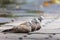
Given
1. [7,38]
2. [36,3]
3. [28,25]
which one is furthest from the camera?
[36,3]

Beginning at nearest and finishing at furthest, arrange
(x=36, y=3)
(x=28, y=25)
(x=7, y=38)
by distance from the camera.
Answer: (x=7, y=38) < (x=28, y=25) < (x=36, y=3)

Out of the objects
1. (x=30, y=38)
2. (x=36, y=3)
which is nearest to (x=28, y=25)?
(x=30, y=38)

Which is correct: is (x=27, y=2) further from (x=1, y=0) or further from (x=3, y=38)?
(x=3, y=38)

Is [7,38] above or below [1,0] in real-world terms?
below

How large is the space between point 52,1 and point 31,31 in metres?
15.2

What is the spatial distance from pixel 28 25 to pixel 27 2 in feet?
49.1

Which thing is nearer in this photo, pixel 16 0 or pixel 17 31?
pixel 17 31

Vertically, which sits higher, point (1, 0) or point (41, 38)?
point (1, 0)

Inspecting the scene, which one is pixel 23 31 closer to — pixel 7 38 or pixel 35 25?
pixel 35 25

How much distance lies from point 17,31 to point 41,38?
604mm

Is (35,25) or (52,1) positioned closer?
(35,25)

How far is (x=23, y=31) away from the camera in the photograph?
3.77 meters

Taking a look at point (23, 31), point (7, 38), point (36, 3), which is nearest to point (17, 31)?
point (23, 31)

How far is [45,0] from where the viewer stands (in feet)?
60.5
